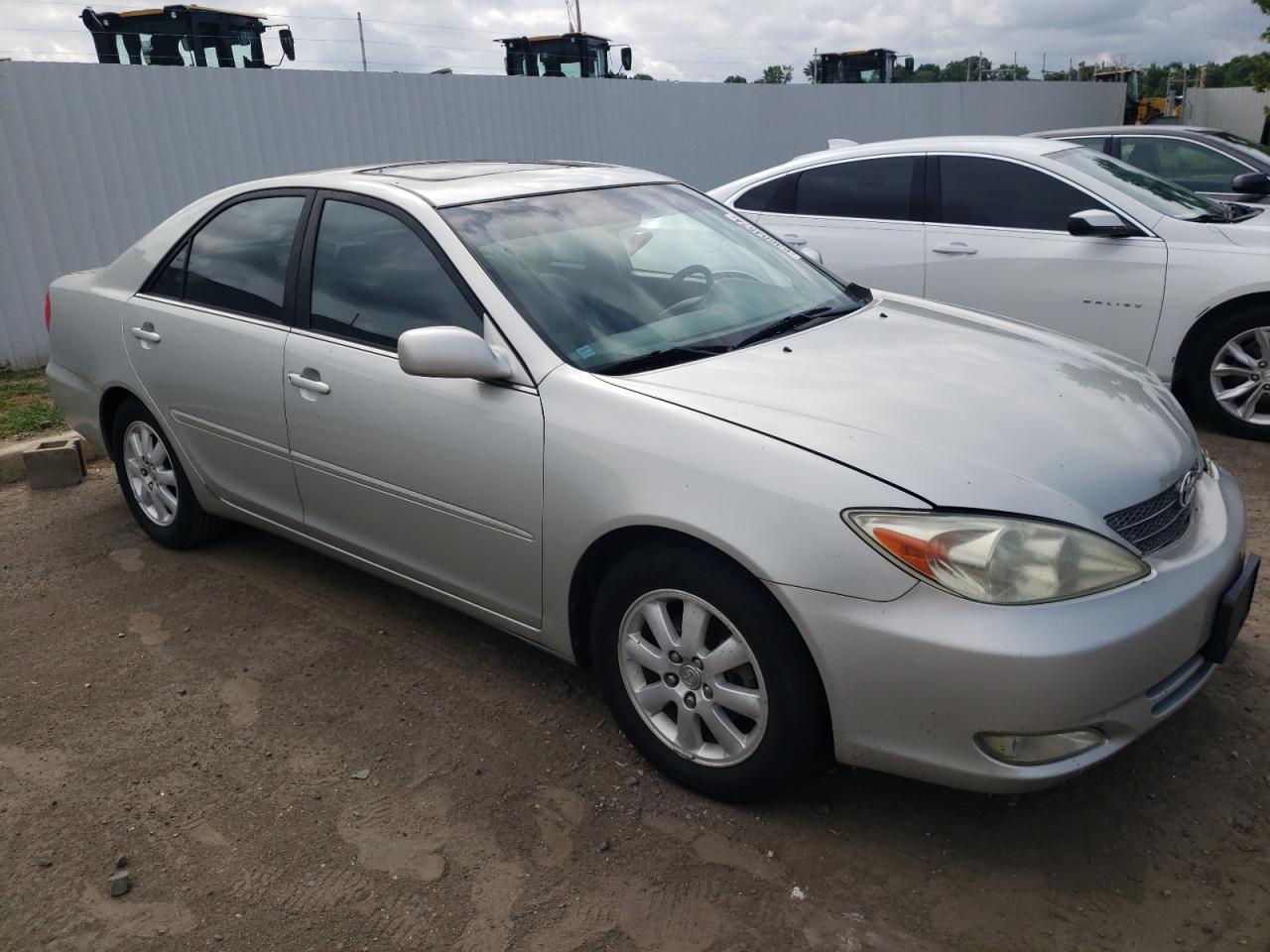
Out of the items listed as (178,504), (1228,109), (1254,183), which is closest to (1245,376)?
(1254,183)

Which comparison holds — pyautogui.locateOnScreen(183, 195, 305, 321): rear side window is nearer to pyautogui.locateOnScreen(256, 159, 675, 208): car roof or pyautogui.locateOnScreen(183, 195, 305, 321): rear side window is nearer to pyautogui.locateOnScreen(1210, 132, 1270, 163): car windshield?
pyautogui.locateOnScreen(256, 159, 675, 208): car roof

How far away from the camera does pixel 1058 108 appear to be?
73.7 ft

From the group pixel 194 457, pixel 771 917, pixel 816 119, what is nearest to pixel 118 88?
pixel 194 457

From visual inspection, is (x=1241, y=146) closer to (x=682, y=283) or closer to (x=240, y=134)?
(x=682, y=283)

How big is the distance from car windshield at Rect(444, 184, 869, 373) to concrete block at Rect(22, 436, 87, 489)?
11.7 ft

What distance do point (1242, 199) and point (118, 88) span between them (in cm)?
889

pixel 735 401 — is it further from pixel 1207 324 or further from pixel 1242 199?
pixel 1242 199

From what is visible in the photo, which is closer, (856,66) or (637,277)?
(637,277)

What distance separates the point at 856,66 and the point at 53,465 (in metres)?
17.2

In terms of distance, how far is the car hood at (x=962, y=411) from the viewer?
2422 mm

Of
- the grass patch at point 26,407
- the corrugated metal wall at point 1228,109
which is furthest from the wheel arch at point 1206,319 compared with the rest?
the corrugated metal wall at point 1228,109

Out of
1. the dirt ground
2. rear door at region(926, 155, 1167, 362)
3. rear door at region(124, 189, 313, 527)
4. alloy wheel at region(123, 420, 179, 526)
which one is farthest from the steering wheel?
rear door at region(926, 155, 1167, 362)

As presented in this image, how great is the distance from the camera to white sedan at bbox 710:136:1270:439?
5430 mm

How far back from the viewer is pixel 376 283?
135 inches
